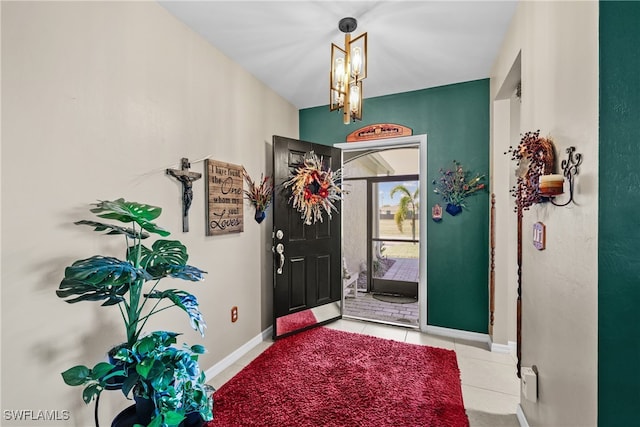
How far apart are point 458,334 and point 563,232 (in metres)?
2.14

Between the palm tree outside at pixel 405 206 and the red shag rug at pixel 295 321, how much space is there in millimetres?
2440

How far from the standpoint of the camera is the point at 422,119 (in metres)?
3.00

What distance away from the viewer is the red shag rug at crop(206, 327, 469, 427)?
173 cm

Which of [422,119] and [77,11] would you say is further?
[422,119]

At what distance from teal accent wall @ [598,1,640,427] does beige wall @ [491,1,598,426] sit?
0.12 ft

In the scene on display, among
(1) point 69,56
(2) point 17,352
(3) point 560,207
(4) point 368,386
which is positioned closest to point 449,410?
(4) point 368,386

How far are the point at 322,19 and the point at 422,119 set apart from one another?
1.58 meters

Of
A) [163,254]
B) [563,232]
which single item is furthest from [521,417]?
[163,254]

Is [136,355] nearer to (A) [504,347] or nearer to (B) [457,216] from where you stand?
(B) [457,216]

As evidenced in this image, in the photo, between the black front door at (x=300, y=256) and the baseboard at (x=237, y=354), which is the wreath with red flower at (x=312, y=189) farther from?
the baseboard at (x=237, y=354)

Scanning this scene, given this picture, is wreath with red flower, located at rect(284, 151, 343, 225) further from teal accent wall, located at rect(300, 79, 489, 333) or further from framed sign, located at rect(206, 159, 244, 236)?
teal accent wall, located at rect(300, 79, 489, 333)

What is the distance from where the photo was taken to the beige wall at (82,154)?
3.83 ft

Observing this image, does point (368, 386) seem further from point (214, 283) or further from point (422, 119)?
point (422, 119)

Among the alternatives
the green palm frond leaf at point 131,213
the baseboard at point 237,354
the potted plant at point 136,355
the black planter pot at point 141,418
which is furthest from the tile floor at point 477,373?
the green palm frond leaf at point 131,213
